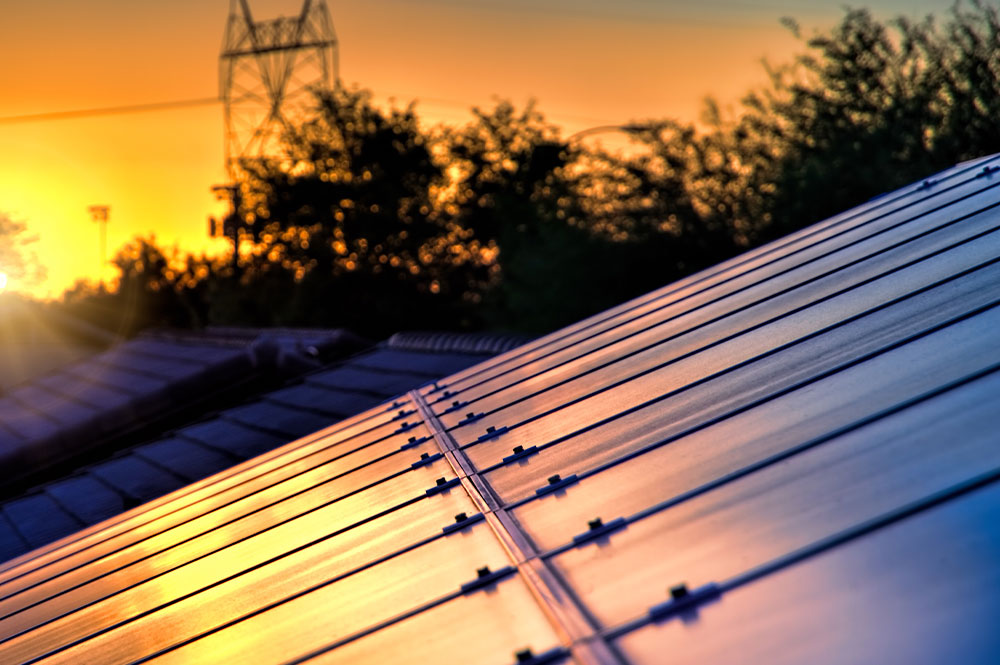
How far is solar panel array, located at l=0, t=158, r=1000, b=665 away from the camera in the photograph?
2.46 m

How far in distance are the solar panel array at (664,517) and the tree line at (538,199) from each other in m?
30.5

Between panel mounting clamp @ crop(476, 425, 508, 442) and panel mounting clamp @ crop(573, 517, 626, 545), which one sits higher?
panel mounting clamp @ crop(476, 425, 508, 442)

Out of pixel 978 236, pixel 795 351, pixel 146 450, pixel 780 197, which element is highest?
pixel 780 197

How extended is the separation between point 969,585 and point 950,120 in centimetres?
3691

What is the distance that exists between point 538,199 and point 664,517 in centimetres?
5237

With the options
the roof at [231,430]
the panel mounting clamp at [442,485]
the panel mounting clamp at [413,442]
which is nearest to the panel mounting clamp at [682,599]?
the panel mounting clamp at [442,485]

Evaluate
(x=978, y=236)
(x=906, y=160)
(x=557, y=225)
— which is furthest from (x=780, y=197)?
(x=978, y=236)

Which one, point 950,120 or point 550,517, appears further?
point 950,120

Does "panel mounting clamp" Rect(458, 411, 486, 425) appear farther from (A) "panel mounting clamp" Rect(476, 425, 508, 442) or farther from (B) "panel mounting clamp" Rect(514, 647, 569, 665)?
(B) "panel mounting clamp" Rect(514, 647, 569, 665)

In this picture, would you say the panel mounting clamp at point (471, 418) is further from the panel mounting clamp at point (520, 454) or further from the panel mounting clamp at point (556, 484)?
the panel mounting clamp at point (556, 484)

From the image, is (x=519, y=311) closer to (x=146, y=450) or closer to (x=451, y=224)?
(x=451, y=224)

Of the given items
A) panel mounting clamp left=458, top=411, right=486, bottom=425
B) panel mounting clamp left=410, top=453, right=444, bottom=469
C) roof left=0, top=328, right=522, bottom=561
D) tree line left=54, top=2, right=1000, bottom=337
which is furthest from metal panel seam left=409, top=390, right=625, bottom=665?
tree line left=54, top=2, right=1000, bottom=337

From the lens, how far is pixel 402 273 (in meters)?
65.4

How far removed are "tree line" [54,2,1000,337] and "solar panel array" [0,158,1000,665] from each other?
30458 millimetres
